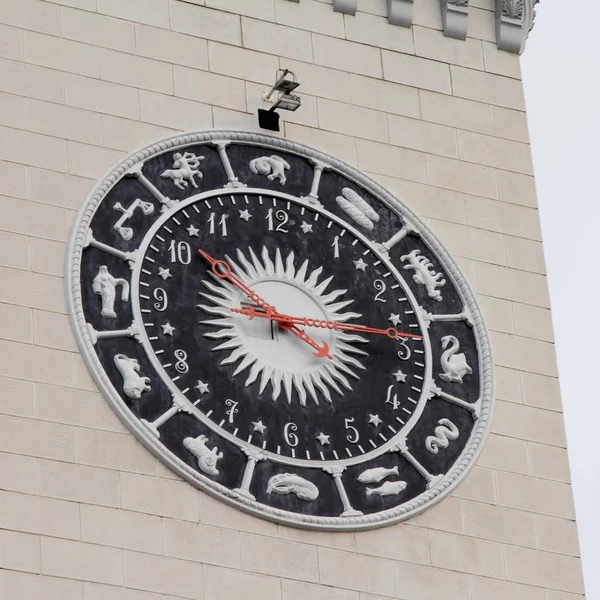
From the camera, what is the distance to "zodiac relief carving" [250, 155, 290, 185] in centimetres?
1855

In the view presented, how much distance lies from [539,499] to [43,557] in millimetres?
3392

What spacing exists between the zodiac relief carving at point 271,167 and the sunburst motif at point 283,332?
540 millimetres

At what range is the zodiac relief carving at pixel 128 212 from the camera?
58.6ft

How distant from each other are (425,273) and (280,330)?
1.15 m

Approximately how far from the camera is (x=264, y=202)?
18.5 metres

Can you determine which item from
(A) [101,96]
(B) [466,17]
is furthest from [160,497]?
(B) [466,17]

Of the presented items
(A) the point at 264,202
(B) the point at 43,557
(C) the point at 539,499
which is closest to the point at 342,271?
(A) the point at 264,202

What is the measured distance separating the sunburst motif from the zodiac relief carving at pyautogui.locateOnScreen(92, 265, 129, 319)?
0.58 metres

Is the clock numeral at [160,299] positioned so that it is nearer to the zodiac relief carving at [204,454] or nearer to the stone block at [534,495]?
the zodiac relief carving at [204,454]

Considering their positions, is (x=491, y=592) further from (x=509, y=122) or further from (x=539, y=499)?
(x=509, y=122)

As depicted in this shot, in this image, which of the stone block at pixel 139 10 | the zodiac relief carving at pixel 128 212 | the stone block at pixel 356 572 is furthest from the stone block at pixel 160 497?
the stone block at pixel 139 10

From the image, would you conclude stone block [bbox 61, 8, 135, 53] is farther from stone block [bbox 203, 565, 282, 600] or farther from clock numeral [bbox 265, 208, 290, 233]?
stone block [bbox 203, 565, 282, 600]

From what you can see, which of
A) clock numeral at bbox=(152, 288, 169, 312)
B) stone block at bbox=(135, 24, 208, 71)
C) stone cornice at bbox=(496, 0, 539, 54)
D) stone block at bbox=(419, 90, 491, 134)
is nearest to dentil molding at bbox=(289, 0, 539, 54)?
stone cornice at bbox=(496, 0, 539, 54)

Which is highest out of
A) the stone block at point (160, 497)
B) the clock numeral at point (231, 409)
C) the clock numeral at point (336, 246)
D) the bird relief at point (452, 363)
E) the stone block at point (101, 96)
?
the stone block at point (101, 96)
